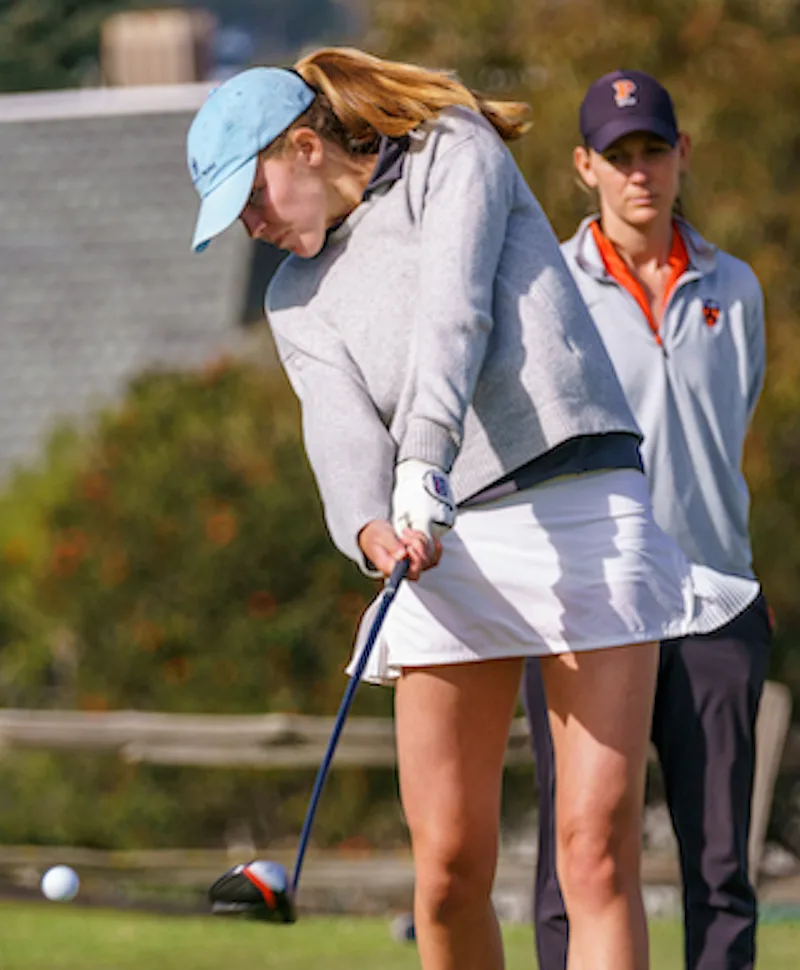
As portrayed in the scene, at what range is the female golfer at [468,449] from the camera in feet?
12.1

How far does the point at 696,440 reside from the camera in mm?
4684

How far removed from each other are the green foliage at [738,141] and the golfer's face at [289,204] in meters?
4.99

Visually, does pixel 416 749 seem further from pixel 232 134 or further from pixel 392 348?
pixel 232 134

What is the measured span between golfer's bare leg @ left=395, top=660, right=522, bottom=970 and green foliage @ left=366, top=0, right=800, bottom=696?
16.0 ft

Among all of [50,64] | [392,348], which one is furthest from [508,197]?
[50,64]

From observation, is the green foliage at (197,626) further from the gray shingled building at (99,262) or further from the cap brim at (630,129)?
the gray shingled building at (99,262)

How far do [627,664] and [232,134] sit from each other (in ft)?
3.86

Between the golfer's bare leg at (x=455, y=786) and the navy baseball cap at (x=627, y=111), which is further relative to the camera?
the navy baseball cap at (x=627, y=111)

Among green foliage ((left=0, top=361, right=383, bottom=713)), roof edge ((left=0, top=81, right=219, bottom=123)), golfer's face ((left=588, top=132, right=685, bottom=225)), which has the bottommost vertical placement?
green foliage ((left=0, top=361, right=383, bottom=713))

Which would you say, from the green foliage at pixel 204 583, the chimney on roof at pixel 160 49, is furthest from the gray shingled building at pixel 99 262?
the green foliage at pixel 204 583

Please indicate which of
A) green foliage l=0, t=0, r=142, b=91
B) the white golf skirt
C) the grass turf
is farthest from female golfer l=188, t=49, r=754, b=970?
green foliage l=0, t=0, r=142, b=91

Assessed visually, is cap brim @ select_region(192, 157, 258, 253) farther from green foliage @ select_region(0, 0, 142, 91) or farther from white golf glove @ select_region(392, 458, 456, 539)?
green foliage @ select_region(0, 0, 142, 91)

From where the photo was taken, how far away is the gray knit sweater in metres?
3.58

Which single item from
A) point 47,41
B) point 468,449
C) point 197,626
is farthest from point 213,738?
point 47,41
